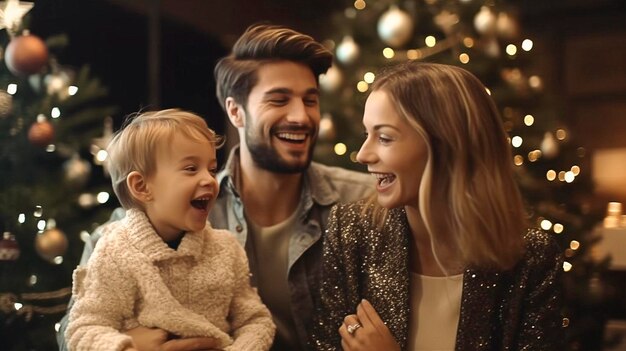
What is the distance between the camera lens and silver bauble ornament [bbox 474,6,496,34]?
3.70 m

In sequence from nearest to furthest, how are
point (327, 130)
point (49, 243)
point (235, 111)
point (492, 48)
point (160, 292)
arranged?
point (160, 292) < point (235, 111) < point (49, 243) < point (492, 48) < point (327, 130)

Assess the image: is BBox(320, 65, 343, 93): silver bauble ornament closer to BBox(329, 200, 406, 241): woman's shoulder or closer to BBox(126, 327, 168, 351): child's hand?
BBox(329, 200, 406, 241): woman's shoulder

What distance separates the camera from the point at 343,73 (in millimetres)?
4129

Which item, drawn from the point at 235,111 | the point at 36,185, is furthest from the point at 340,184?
the point at 36,185

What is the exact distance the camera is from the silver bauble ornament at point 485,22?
3.70 m

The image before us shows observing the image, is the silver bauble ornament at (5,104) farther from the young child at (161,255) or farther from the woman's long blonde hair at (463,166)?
the woman's long blonde hair at (463,166)

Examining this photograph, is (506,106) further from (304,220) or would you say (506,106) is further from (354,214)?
(354,214)

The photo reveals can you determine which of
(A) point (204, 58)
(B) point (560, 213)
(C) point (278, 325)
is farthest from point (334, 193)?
(A) point (204, 58)

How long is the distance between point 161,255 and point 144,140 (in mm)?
253

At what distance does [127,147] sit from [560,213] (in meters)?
2.35

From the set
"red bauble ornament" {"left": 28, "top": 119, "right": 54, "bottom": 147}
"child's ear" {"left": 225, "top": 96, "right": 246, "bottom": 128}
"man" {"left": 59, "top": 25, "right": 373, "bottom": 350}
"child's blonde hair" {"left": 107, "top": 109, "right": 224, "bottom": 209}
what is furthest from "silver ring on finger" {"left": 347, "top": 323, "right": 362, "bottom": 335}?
"red bauble ornament" {"left": 28, "top": 119, "right": 54, "bottom": 147}

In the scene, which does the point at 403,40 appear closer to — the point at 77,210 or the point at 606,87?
the point at 77,210

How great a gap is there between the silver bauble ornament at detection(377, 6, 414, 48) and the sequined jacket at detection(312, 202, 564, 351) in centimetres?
184

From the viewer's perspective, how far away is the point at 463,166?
6.23 ft
